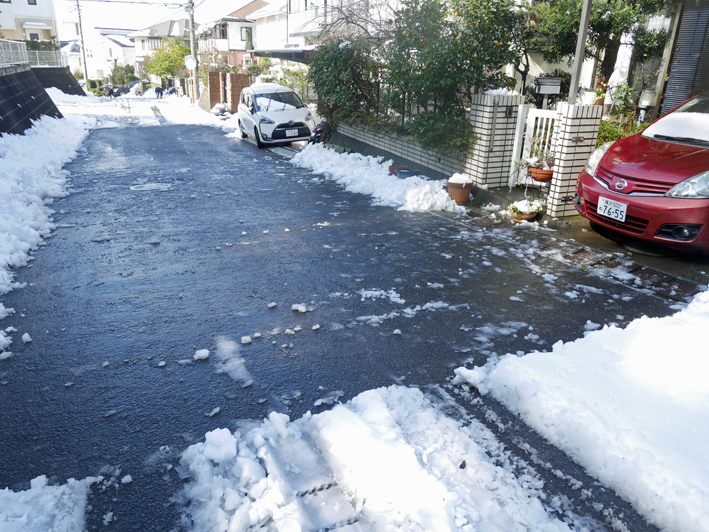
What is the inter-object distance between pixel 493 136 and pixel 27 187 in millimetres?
7469

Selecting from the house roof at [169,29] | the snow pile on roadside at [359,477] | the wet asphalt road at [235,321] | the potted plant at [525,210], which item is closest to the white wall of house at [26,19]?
the house roof at [169,29]

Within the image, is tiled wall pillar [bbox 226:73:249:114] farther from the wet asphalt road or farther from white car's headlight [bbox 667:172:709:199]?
white car's headlight [bbox 667:172:709:199]

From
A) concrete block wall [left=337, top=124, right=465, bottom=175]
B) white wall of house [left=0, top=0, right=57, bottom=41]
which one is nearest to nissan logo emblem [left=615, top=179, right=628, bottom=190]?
concrete block wall [left=337, top=124, right=465, bottom=175]

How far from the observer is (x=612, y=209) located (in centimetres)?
562

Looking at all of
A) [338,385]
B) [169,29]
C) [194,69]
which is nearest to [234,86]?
[194,69]

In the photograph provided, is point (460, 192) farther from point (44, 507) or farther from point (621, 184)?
point (44, 507)

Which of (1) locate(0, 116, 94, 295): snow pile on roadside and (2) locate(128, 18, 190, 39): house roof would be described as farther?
(2) locate(128, 18, 190, 39): house roof

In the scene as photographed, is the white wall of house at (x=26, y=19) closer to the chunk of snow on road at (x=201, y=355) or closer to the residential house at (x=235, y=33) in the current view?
the residential house at (x=235, y=33)

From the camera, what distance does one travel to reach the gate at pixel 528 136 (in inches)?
296

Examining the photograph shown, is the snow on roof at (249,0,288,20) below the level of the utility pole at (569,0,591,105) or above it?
above

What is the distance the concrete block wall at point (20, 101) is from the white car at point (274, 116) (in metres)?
5.99

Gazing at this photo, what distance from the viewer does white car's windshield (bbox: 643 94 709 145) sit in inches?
232

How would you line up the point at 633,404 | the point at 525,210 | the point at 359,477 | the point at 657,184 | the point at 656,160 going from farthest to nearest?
1. the point at 525,210
2. the point at 656,160
3. the point at 657,184
4. the point at 633,404
5. the point at 359,477

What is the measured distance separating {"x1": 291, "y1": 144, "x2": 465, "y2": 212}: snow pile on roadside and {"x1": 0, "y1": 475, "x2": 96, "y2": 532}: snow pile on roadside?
6164mm
